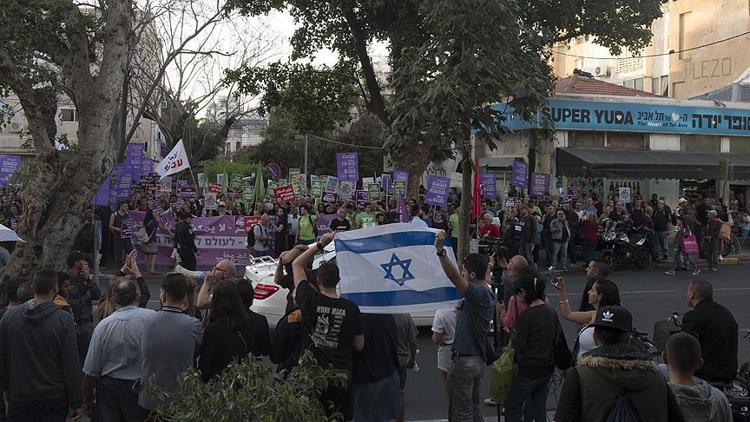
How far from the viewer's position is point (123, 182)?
22062mm

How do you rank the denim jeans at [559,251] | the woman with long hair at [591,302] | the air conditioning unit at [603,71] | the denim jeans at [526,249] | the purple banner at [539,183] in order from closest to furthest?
1. the woman with long hair at [591,302]
2. the denim jeans at [526,249]
3. the denim jeans at [559,251]
4. the purple banner at [539,183]
5. the air conditioning unit at [603,71]

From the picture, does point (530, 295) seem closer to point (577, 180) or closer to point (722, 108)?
point (577, 180)

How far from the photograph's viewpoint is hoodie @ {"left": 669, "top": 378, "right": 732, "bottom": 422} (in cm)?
448

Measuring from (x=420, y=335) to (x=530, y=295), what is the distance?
548cm

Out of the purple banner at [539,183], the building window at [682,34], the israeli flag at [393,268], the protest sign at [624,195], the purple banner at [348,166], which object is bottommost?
the israeli flag at [393,268]

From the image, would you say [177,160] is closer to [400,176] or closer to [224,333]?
[400,176]

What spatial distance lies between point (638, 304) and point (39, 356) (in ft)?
39.4

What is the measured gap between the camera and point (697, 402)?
4.48 m

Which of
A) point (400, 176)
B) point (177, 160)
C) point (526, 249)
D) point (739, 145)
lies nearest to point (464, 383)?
point (526, 249)

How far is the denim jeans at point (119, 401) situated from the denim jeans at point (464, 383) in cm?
244

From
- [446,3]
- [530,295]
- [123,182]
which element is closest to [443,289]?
[530,295]

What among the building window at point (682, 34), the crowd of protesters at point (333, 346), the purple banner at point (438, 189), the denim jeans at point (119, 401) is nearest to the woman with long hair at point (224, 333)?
the crowd of protesters at point (333, 346)

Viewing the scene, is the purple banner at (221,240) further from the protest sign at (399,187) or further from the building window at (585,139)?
the building window at (585,139)

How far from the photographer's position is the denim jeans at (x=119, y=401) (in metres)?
5.65
